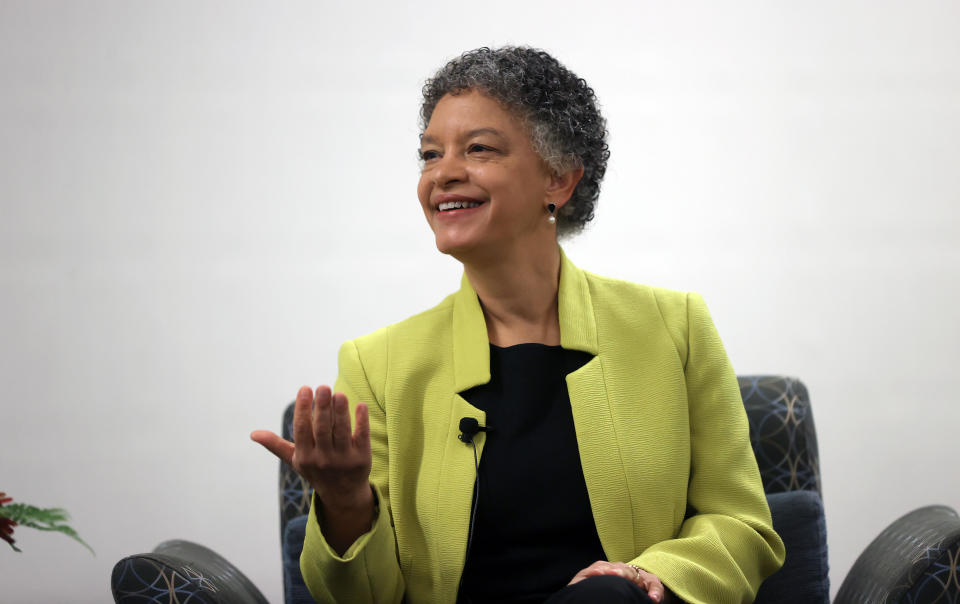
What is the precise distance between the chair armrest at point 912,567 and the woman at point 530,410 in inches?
8.1

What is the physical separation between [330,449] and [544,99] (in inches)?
29.2

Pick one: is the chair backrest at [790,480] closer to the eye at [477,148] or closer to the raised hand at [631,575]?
the raised hand at [631,575]

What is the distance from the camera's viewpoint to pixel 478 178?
1.55 meters

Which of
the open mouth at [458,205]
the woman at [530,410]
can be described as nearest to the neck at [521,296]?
the woman at [530,410]

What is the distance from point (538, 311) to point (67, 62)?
6.53 ft

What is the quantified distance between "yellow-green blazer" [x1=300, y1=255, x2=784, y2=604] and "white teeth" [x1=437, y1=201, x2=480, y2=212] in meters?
0.20

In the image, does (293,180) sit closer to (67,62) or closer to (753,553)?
(67,62)

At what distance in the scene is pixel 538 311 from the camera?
170cm

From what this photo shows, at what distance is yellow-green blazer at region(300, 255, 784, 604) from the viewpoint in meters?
1.50

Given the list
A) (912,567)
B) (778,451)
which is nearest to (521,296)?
(778,451)

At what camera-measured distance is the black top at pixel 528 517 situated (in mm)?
1540

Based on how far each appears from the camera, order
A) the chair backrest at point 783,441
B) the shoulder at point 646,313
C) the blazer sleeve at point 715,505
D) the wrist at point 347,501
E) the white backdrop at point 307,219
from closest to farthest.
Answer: the wrist at point 347,501 → the blazer sleeve at point 715,505 → the shoulder at point 646,313 → the chair backrest at point 783,441 → the white backdrop at point 307,219

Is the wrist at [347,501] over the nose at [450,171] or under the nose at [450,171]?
under

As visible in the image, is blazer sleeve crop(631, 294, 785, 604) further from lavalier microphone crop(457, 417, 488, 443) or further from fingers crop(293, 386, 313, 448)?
fingers crop(293, 386, 313, 448)
